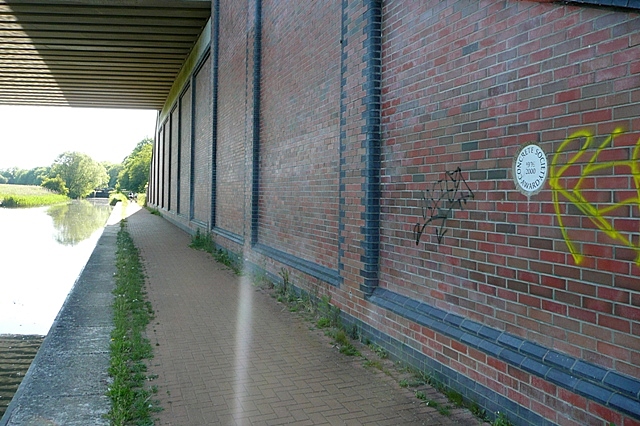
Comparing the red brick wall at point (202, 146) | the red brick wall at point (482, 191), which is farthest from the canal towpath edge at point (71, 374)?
the red brick wall at point (202, 146)

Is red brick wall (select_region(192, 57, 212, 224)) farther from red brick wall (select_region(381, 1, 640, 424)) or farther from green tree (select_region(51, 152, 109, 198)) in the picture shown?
green tree (select_region(51, 152, 109, 198))

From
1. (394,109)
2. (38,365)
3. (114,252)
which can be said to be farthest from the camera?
(114,252)

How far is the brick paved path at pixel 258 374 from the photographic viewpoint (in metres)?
4.08

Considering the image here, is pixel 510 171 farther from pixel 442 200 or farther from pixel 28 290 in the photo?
pixel 28 290

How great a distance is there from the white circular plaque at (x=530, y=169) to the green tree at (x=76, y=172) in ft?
342

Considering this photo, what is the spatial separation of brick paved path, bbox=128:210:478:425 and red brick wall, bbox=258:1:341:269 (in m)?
→ 1.24

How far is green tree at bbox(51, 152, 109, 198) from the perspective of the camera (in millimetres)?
99438

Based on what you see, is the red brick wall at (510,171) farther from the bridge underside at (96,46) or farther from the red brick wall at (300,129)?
the bridge underside at (96,46)

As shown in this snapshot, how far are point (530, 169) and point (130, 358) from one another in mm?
3974

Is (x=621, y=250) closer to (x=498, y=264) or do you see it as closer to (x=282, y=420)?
(x=498, y=264)

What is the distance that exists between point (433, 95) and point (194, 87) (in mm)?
17088

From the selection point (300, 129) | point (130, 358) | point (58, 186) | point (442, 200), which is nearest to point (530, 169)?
point (442, 200)

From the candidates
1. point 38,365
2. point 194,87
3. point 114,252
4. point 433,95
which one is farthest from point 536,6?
point 194,87

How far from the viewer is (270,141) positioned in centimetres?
983
